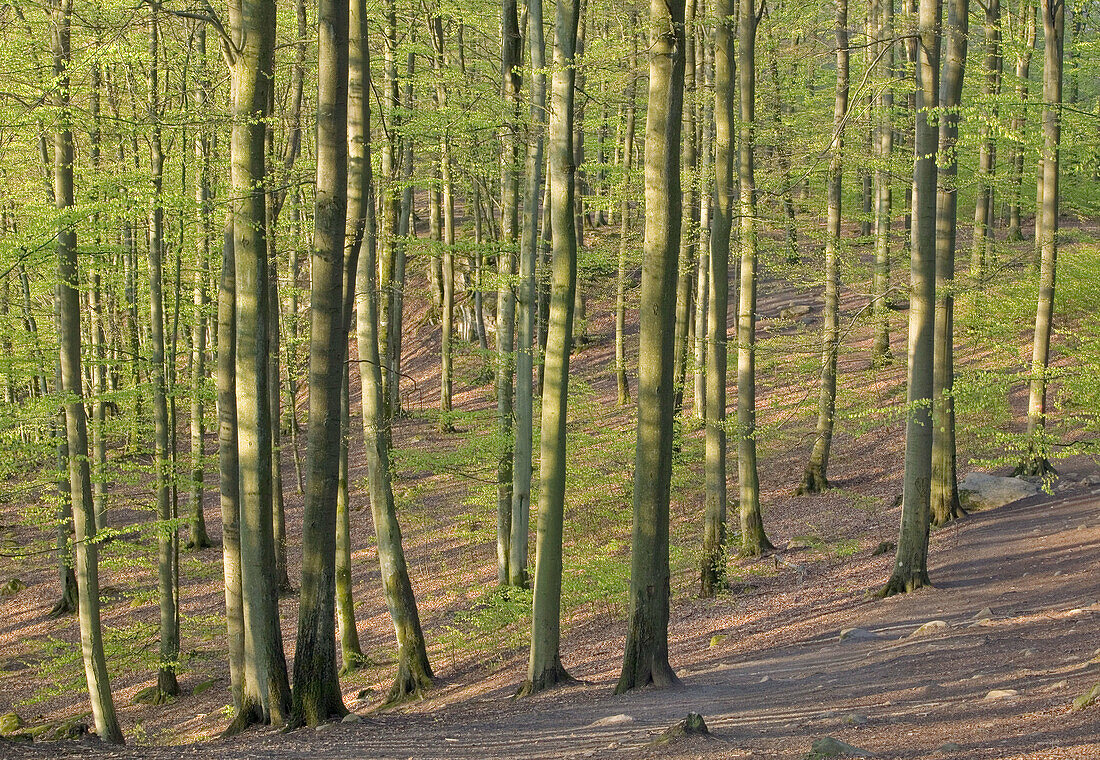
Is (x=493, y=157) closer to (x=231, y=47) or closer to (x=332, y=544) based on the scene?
(x=231, y=47)

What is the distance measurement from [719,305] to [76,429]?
27.0ft

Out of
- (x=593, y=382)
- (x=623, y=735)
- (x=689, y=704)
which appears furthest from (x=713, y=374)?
(x=593, y=382)

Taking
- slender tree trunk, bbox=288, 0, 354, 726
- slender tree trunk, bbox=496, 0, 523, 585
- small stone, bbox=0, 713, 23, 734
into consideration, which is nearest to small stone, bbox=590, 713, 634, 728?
slender tree trunk, bbox=288, 0, 354, 726

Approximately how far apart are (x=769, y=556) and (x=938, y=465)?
2.87m

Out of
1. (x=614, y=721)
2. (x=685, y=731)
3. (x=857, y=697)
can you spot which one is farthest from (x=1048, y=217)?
(x=685, y=731)

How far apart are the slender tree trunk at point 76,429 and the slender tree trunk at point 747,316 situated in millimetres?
8579

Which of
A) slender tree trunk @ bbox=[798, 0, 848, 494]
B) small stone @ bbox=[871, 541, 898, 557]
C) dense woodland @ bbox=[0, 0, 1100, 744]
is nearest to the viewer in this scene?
dense woodland @ bbox=[0, 0, 1100, 744]

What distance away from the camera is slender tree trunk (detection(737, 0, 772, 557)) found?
1379 cm

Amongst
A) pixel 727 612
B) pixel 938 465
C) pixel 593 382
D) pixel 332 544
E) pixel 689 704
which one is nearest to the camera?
pixel 689 704

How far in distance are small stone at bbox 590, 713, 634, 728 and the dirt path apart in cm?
2

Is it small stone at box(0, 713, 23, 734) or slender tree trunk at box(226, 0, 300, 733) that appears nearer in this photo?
slender tree trunk at box(226, 0, 300, 733)

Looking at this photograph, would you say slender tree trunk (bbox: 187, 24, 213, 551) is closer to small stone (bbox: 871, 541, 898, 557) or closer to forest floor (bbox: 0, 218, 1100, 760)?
forest floor (bbox: 0, 218, 1100, 760)

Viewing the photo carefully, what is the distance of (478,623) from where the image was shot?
11695 millimetres

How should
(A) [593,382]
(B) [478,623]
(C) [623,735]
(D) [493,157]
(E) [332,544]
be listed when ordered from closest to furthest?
1. (C) [623,735]
2. (E) [332,544]
3. (B) [478,623]
4. (D) [493,157]
5. (A) [593,382]
